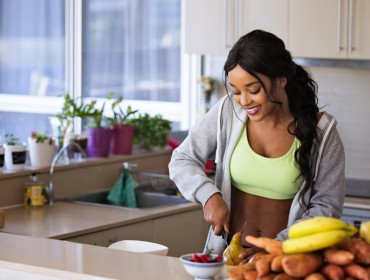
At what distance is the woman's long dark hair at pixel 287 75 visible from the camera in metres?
2.81

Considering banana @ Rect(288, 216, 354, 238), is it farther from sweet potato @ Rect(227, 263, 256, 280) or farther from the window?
the window

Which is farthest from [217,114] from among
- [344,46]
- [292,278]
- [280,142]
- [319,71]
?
[319,71]

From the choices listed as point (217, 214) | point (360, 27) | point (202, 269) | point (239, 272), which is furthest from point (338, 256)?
point (360, 27)

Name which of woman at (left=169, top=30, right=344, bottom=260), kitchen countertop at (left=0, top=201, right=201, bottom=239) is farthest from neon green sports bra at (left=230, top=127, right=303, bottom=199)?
kitchen countertop at (left=0, top=201, right=201, bottom=239)

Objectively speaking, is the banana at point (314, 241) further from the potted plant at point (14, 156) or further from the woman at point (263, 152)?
the potted plant at point (14, 156)

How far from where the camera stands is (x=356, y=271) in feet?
6.81

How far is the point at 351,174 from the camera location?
5.50 m

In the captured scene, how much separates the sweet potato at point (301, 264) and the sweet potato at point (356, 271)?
7 cm

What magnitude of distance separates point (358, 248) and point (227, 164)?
3.17ft

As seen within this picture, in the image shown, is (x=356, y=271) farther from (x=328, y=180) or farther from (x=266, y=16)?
(x=266, y=16)

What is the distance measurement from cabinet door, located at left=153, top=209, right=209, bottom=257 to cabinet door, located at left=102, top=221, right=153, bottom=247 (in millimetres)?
46

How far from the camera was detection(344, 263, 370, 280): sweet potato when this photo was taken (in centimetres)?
206

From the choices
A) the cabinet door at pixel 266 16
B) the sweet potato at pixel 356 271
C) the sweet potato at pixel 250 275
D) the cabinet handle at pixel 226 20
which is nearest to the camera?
the sweet potato at pixel 356 271

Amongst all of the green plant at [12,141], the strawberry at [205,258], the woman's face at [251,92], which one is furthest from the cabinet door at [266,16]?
the strawberry at [205,258]
